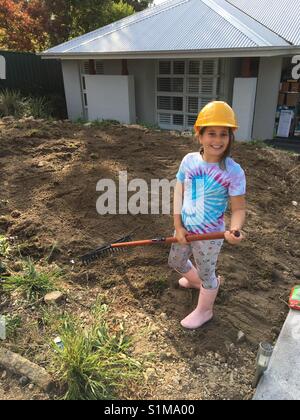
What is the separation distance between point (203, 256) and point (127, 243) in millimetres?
669

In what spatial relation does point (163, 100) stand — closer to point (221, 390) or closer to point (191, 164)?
point (191, 164)

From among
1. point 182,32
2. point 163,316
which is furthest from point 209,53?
point 163,316

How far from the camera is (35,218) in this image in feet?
13.1

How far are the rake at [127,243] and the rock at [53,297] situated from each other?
1.38ft

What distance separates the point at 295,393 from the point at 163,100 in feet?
31.7

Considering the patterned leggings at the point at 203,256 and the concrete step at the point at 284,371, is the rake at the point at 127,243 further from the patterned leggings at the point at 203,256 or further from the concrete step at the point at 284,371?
the concrete step at the point at 284,371

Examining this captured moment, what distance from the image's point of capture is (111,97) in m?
10.9

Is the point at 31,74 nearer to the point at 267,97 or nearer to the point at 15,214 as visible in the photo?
the point at 267,97

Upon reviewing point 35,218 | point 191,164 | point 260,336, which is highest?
point 191,164

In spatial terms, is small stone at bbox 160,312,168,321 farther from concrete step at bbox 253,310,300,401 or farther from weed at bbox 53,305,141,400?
concrete step at bbox 253,310,300,401

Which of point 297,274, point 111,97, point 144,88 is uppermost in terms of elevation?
point 144,88

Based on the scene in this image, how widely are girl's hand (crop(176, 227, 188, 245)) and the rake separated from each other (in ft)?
0.13

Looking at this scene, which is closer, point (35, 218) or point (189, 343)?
point (189, 343)
